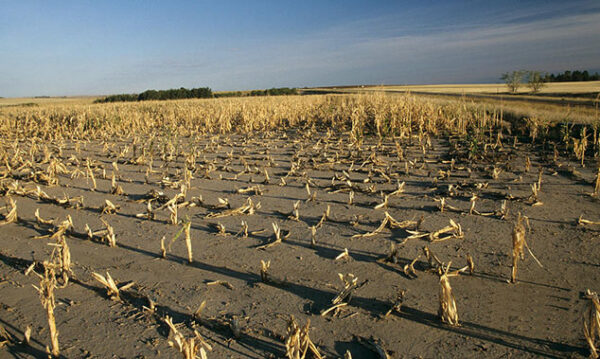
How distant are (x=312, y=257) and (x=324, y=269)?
24cm

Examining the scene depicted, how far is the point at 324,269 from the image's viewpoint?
3.19 m

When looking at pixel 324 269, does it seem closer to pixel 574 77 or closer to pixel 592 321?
pixel 592 321

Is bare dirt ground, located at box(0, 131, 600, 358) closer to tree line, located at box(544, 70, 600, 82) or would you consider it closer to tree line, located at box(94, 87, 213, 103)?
tree line, located at box(94, 87, 213, 103)

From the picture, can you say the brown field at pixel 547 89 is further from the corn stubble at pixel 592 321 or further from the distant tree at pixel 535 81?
the corn stubble at pixel 592 321

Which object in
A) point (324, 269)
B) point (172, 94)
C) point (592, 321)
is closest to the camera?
point (592, 321)

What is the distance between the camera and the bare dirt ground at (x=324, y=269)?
230 centimetres

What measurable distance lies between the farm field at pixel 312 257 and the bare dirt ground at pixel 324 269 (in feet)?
0.05

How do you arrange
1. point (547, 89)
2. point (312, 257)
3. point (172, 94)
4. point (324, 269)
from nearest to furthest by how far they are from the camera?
point (324, 269) → point (312, 257) → point (172, 94) → point (547, 89)

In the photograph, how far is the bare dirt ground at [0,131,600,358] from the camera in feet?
7.55

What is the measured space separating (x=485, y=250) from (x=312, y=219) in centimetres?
178

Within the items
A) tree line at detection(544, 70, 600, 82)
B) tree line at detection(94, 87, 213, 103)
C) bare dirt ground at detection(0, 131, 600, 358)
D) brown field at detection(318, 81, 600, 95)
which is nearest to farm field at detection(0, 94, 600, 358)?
bare dirt ground at detection(0, 131, 600, 358)

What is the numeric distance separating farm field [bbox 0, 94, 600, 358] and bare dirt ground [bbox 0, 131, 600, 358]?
0.01 meters

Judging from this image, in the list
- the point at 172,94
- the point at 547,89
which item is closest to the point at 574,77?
the point at 547,89

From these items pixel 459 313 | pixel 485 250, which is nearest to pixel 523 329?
pixel 459 313
